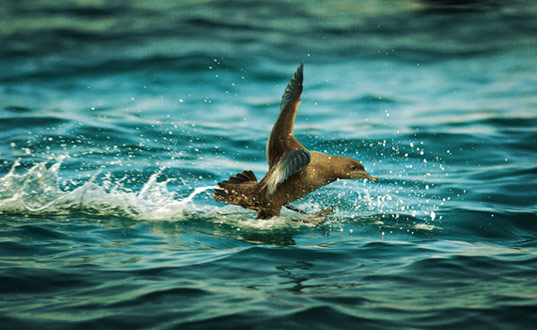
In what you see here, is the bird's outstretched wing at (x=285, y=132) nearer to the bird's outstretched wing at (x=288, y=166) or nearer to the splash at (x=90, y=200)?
the bird's outstretched wing at (x=288, y=166)

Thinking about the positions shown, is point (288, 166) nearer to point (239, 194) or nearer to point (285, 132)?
point (239, 194)

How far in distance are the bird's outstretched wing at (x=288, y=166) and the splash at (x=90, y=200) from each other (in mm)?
1271

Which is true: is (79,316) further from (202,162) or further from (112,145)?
(112,145)

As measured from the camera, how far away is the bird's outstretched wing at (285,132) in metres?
7.00

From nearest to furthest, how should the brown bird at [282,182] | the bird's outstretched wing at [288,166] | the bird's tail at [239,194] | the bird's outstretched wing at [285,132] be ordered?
the bird's outstretched wing at [288,166], the brown bird at [282,182], the bird's tail at [239,194], the bird's outstretched wing at [285,132]

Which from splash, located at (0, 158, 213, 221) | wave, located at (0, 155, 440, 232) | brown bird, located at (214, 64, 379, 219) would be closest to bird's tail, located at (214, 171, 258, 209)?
brown bird, located at (214, 64, 379, 219)

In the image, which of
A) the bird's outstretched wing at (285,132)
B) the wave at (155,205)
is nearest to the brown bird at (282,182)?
the bird's outstretched wing at (285,132)

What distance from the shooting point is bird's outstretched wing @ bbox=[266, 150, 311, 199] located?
595cm

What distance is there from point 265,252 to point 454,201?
366 centimetres

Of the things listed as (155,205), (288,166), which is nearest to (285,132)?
(288,166)

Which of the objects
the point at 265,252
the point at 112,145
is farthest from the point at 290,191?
the point at 112,145

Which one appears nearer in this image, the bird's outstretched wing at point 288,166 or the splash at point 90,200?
the bird's outstretched wing at point 288,166

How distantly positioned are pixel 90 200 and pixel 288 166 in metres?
2.82

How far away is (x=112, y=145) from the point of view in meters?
11.0
